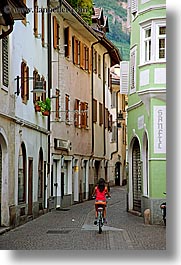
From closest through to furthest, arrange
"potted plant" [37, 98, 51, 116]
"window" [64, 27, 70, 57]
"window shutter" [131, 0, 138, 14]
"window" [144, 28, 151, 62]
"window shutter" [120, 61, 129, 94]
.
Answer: "window shutter" [131, 0, 138, 14], "window shutter" [120, 61, 129, 94], "window" [144, 28, 151, 62], "potted plant" [37, 98, 51, 116], "window" [64, 27, 70, 57]

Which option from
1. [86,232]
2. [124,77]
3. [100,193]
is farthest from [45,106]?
[86,232]

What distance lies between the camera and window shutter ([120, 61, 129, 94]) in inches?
431

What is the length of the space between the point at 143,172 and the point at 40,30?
2430 millimetres

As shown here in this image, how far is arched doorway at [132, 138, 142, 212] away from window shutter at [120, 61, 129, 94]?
2.59 feet

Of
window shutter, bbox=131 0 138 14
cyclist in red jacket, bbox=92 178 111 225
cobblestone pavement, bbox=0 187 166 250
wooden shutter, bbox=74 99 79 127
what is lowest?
cobblestone pavement, bbox=0 187 166 250

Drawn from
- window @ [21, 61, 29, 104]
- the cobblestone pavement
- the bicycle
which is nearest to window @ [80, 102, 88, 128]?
window @ [21, 61, 29, 104]

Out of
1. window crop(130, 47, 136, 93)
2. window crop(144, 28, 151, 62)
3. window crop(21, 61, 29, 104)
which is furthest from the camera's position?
window crop(21, 61, 29, 104)

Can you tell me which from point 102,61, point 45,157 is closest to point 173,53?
point 102,61

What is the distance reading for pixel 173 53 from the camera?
8.96 m

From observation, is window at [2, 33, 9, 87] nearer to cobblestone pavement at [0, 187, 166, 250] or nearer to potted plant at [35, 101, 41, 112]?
potted plant at [35, 101, 41, 112]

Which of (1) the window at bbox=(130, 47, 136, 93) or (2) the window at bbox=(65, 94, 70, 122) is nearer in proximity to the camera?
(1) the window at bbox=(130, 47, 136, 93)

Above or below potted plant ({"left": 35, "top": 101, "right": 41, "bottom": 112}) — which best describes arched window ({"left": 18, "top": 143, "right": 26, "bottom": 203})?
below

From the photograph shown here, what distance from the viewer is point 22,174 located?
11922mm

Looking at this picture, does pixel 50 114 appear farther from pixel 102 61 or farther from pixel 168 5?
pixel 168 5
